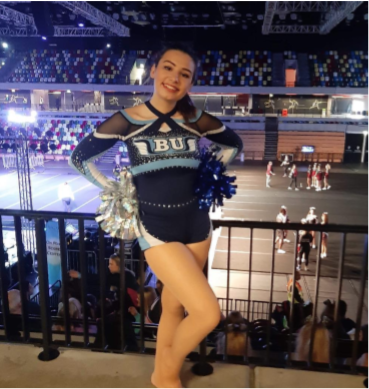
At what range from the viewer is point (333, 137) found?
2498cm

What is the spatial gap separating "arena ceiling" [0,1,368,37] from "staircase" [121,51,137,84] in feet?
6.93

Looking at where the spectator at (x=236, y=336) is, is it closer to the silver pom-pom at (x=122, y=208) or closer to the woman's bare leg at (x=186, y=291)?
the woman's bare leg at (x=186, y=291)

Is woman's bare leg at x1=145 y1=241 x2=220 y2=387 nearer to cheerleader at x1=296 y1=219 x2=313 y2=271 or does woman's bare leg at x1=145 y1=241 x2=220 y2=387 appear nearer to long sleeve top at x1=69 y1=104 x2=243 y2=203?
long sleeve top at x1=69 y1=104 x2=243 y2=203

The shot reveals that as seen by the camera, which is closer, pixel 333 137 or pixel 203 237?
pixel 203 237

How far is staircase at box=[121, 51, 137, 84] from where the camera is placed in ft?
Answer: 88.5

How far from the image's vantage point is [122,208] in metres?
1.96

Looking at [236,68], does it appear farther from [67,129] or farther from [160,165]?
[160,165]

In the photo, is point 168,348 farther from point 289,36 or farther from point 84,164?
point 289,36

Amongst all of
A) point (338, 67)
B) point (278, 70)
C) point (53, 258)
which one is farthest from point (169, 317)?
point (338, 67)

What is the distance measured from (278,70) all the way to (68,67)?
15.1 m

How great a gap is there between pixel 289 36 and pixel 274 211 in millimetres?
17510

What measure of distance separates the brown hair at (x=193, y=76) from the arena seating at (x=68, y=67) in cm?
2684

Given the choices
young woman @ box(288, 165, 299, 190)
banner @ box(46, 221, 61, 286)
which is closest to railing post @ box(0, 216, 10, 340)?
banner @ box(46, 221, 61, 286)

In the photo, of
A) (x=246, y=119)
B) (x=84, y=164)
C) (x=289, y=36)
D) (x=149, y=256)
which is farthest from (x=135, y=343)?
(x=289, y=36)
